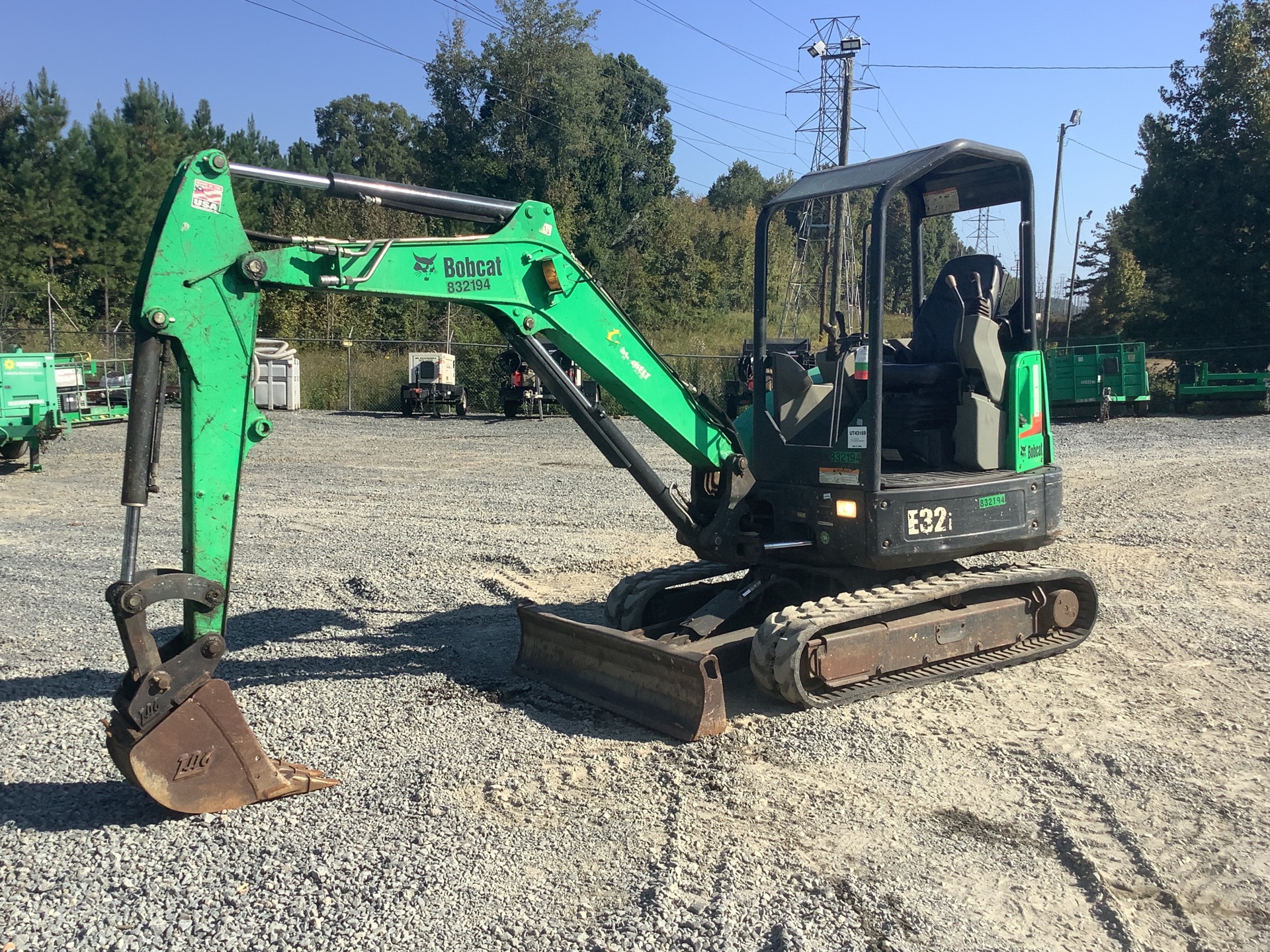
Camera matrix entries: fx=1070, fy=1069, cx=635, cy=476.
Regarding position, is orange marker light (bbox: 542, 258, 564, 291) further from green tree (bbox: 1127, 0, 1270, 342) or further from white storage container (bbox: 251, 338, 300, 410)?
green tree (bbox: 1127, 0, 1270, 342)

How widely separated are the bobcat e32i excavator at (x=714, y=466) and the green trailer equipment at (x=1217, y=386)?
22.2 metres

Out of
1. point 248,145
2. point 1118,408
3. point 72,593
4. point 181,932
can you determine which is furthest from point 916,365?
point 248,145

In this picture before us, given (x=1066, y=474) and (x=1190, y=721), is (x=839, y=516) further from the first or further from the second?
(x=1066, y=474)

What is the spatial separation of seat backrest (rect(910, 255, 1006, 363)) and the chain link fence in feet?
71.3

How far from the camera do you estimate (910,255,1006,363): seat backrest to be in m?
6.79

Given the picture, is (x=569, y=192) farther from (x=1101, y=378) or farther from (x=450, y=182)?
(x=1101, y=378)

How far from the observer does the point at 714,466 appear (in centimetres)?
640

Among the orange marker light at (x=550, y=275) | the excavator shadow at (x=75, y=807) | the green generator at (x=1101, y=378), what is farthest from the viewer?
the green generator at (x=1101, y=378)

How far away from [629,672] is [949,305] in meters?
3.15

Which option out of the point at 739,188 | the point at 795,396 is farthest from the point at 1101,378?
the point at 739,188

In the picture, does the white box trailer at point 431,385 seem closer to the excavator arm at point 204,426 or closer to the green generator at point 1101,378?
the green generator at point 1101,378

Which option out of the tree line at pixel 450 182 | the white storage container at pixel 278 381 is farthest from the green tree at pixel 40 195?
the white storage container at pixel 278 381

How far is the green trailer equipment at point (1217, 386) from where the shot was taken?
25797 mm

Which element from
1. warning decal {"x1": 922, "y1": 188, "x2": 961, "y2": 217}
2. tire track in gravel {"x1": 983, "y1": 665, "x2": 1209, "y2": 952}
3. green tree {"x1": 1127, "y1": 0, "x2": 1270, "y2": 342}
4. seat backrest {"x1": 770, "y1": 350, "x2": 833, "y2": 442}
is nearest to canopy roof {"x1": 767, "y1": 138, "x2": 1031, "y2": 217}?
warning decal {"x1": 922, "y1": 188, "x2": 961, "y2": 217}
